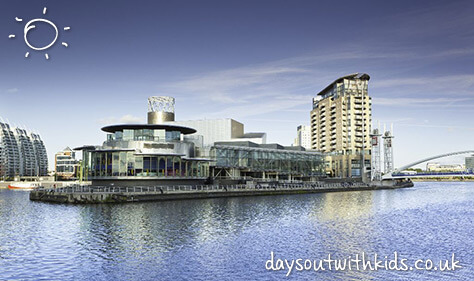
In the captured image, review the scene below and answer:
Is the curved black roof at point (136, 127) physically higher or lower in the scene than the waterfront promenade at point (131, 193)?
higher

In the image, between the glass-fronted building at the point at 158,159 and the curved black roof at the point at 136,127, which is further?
the curved black roof at the point at 136,127

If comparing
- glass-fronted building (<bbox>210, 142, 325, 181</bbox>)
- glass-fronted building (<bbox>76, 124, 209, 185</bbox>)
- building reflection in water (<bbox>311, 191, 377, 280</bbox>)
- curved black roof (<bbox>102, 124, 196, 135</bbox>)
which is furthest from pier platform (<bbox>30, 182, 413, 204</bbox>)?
building reflection in water (<bbox>311, 191, 377, 280</bbox>)

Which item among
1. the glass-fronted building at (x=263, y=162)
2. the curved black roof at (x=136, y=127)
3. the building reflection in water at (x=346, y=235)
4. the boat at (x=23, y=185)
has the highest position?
the curved black roof at (x=136, y=127)

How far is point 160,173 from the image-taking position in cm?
9781

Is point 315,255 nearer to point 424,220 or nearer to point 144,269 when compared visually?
point 144,269

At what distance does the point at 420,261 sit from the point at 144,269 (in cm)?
1947

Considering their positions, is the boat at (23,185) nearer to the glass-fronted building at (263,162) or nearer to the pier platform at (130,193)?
the glass-fronted building at (263,162)

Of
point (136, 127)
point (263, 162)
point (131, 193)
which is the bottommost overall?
point (131, 193)

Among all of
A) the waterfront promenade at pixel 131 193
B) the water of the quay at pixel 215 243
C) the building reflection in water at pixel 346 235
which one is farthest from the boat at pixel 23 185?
the building reflection in water at pixel 346 235

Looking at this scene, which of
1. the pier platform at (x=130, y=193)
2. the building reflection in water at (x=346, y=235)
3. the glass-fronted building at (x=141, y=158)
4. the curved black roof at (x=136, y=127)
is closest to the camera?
the building reflection in water at (x=346, y=235)

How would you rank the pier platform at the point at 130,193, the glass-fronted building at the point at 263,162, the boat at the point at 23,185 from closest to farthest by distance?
the pier platform at the point at 130,193
the glass-fronted building at the point at 263,162
the boat at the point at 23,185

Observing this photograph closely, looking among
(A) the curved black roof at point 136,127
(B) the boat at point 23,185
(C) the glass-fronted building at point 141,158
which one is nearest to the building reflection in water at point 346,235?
(C) the glass-fronted building at point 141,158

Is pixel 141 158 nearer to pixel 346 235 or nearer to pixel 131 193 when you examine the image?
pixel 131 193

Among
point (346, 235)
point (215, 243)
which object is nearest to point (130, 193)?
point (215, 243)
